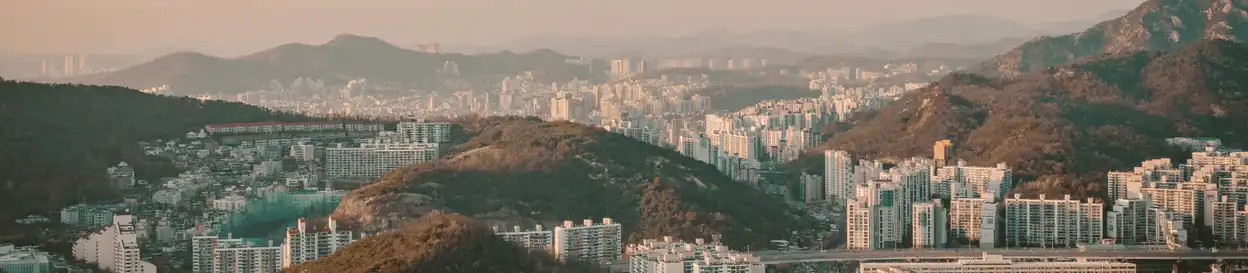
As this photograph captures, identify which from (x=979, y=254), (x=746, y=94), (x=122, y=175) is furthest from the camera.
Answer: (x=746, y=94)

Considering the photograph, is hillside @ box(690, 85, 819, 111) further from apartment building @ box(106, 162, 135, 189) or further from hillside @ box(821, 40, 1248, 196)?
apartment building @ box(106, 162, 135, 189)

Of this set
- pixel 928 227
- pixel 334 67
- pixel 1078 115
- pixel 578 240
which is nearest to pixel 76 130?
pixel 578 240

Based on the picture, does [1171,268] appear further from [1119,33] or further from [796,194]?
[1119,33]

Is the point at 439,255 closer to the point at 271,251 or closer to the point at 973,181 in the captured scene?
the point at 271,251

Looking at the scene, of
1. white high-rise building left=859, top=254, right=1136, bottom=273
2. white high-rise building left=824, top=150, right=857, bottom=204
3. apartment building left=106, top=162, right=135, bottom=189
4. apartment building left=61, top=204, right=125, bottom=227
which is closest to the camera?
white high-rise building left=859, top=254, right=1136, bottom=273

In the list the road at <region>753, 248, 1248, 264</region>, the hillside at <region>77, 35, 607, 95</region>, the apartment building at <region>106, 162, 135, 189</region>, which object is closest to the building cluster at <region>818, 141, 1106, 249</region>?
the road at <region>753, 248, 1248, 264</region>

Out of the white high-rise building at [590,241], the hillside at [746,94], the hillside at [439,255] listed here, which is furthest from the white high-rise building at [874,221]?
the hillside at [746,94]
